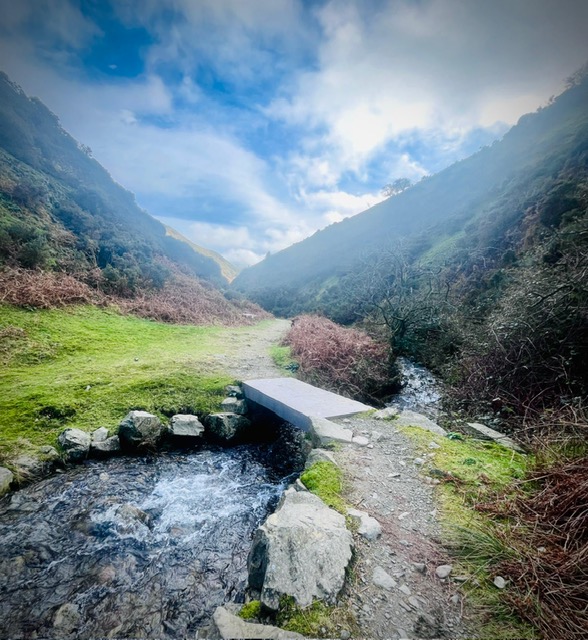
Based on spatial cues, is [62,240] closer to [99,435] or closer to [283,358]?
[283,358]

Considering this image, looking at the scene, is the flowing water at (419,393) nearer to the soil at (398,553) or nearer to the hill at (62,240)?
the soil at (398,553)

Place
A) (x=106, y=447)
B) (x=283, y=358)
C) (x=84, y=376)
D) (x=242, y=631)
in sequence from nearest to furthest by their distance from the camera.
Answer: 1. (x=242, y=631)
2. (x=106, y=447)
3. (x=84, y=376)
4. (x=283, y=358)

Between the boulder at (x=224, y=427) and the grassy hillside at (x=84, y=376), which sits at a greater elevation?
the grassy hillside at (x=84, y=376)

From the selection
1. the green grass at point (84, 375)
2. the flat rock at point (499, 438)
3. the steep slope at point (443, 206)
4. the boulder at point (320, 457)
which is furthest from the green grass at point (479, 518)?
the steep slope at point (443, 206)

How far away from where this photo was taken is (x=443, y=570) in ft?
7.14

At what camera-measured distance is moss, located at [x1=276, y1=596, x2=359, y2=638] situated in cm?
177

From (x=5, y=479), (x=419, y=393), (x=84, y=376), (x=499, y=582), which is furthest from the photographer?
(x=419, y=393)

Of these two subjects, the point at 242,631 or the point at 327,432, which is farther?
the point at 327,432

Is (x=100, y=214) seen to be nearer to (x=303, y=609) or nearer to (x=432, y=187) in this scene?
(x=303, y=609)

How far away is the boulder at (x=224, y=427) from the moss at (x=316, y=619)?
3960 millimetres

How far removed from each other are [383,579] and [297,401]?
3553 millimetres

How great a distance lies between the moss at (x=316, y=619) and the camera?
5.82 feet

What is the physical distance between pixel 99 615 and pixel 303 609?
194 cm

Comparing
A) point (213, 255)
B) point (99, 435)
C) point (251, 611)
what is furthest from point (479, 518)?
point (213, 255)
